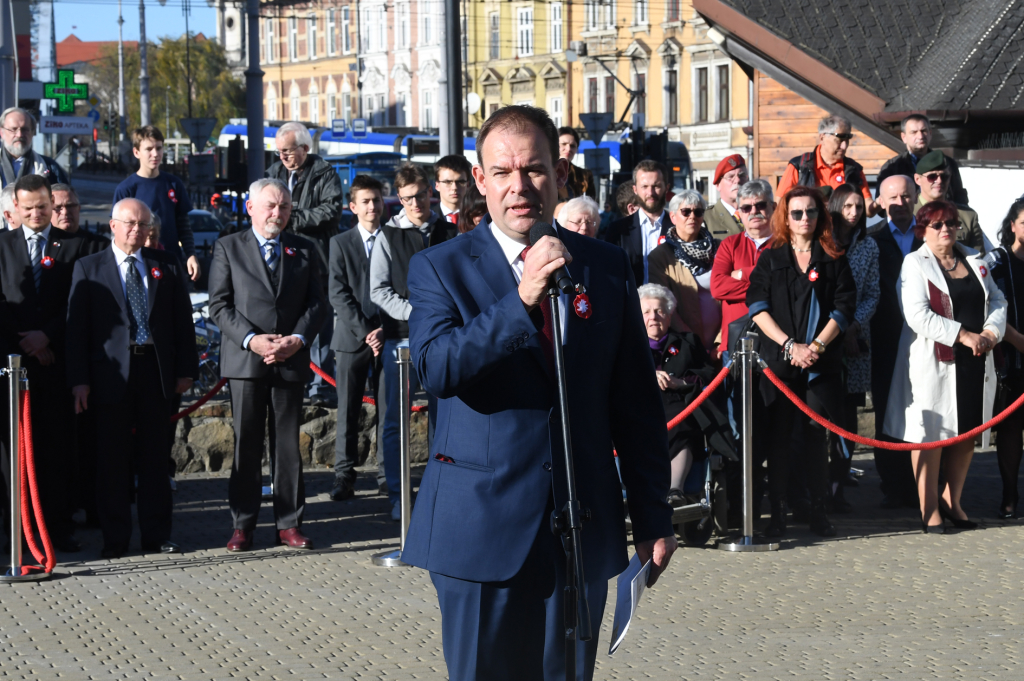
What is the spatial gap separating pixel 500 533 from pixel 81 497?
615cm

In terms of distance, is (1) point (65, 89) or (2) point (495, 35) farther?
(2) point (495, 35)

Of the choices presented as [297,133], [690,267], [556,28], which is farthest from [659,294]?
[556,28]

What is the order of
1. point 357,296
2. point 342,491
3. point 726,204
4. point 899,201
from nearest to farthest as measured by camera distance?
point 357,296, point 899,201, point 342,491, point 726,204

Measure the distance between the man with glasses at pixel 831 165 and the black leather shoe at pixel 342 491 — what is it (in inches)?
166

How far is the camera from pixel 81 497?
883 centimetres

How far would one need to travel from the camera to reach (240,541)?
7949 mm

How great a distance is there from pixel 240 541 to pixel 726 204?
4.35 m

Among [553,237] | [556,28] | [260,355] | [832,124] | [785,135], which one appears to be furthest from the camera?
[556,28]

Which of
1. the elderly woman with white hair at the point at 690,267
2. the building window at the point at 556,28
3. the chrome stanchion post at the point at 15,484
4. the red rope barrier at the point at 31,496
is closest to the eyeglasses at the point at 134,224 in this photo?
the chrome stanchion post at the point at 15,484

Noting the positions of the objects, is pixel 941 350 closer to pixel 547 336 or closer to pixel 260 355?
pixel 260 355

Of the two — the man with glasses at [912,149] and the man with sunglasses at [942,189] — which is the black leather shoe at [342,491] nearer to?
the man with sunglasses at [942,189]

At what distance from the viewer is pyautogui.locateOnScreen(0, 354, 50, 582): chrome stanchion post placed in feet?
24.0

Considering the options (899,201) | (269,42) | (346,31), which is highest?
(269,42)

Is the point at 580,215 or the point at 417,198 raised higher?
the point at 417,198
